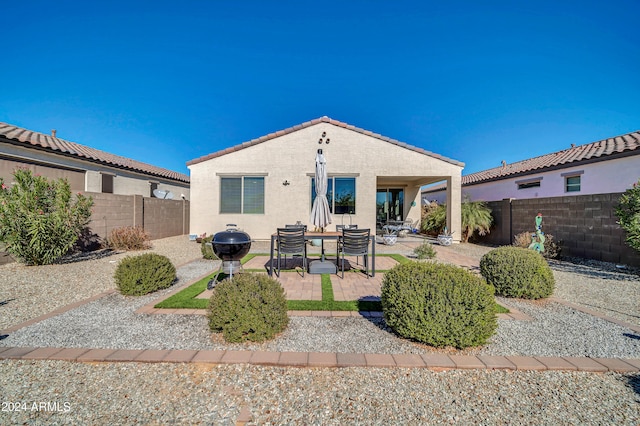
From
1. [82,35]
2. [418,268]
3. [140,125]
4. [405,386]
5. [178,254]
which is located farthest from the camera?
[140,125]

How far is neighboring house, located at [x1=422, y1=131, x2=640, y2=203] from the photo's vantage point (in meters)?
9.26

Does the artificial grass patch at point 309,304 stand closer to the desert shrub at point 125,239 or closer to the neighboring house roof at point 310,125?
the desert shrub at point 125,239

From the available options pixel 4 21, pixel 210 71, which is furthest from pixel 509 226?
pixel 4 21

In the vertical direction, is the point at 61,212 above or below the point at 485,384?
above

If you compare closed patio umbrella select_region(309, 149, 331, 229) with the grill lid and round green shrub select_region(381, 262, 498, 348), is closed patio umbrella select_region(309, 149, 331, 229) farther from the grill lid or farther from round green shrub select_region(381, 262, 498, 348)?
round green shrub select_region(381, 262, 498, 348)

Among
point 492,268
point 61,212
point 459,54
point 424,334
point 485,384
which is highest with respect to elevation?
point 459,54

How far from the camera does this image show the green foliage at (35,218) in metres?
6.50

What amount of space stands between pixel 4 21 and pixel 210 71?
7.87 meters

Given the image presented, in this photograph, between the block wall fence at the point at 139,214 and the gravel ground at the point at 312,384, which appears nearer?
the gravel ground at the point at 312,384

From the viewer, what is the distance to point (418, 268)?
336cm

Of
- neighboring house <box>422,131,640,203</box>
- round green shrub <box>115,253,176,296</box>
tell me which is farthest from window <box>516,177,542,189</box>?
round green shrub <box>115,253,176,296</box>

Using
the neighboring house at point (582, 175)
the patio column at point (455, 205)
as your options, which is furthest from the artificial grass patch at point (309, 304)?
the neighboring house at point (582, 175)

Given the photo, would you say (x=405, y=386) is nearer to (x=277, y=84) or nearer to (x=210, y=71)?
(x=210, y=71)

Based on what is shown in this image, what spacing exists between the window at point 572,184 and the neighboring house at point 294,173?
4.75 meters
